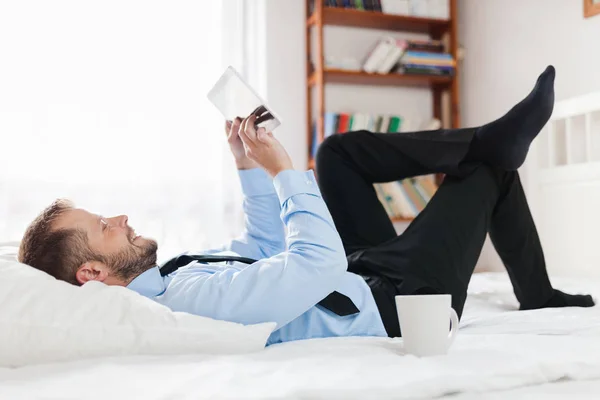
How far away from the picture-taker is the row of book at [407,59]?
3137 mm

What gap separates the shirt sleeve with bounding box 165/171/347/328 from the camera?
3.06 feet

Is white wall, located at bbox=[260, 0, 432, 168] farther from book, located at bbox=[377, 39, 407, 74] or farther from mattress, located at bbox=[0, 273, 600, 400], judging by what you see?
mattress, located at bbox=[0, 273, 600, 400]

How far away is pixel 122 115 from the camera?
2.83 meters

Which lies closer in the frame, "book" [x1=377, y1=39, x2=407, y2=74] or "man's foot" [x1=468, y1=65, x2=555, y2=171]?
"man's foot" [x1=468, y1=65, x2=555, y2=171]

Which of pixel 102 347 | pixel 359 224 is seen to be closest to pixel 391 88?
pixel 359 224

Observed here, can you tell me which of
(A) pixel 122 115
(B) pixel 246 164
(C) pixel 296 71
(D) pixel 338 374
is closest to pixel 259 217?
(B) pixel 246 164

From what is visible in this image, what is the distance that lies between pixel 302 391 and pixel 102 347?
0.30 meters

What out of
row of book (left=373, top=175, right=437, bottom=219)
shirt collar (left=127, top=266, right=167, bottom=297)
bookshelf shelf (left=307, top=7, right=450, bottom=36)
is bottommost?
row of book (left=373, top=175, right=437, bottom=219)

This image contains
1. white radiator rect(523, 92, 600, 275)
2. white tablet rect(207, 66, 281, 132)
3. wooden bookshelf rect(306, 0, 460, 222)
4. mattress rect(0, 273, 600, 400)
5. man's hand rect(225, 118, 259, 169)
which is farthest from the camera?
wooden bookshelf rect(306, 0, 460, 222)

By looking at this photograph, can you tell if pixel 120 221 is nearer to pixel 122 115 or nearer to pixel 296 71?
pixel 122 115

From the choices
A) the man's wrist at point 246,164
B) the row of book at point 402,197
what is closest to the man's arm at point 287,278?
the man's wrist at point 246,164

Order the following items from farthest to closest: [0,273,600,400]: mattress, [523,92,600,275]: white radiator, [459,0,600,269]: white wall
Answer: [459,0,600,269]: white wall
[523,92,600,275]: white radiator
[0,273,600,400]: mattress

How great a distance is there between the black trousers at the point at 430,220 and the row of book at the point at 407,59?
1655 mm

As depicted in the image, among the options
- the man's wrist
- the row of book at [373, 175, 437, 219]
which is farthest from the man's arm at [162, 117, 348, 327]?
the row of book at [373, 175, 437, 219]
